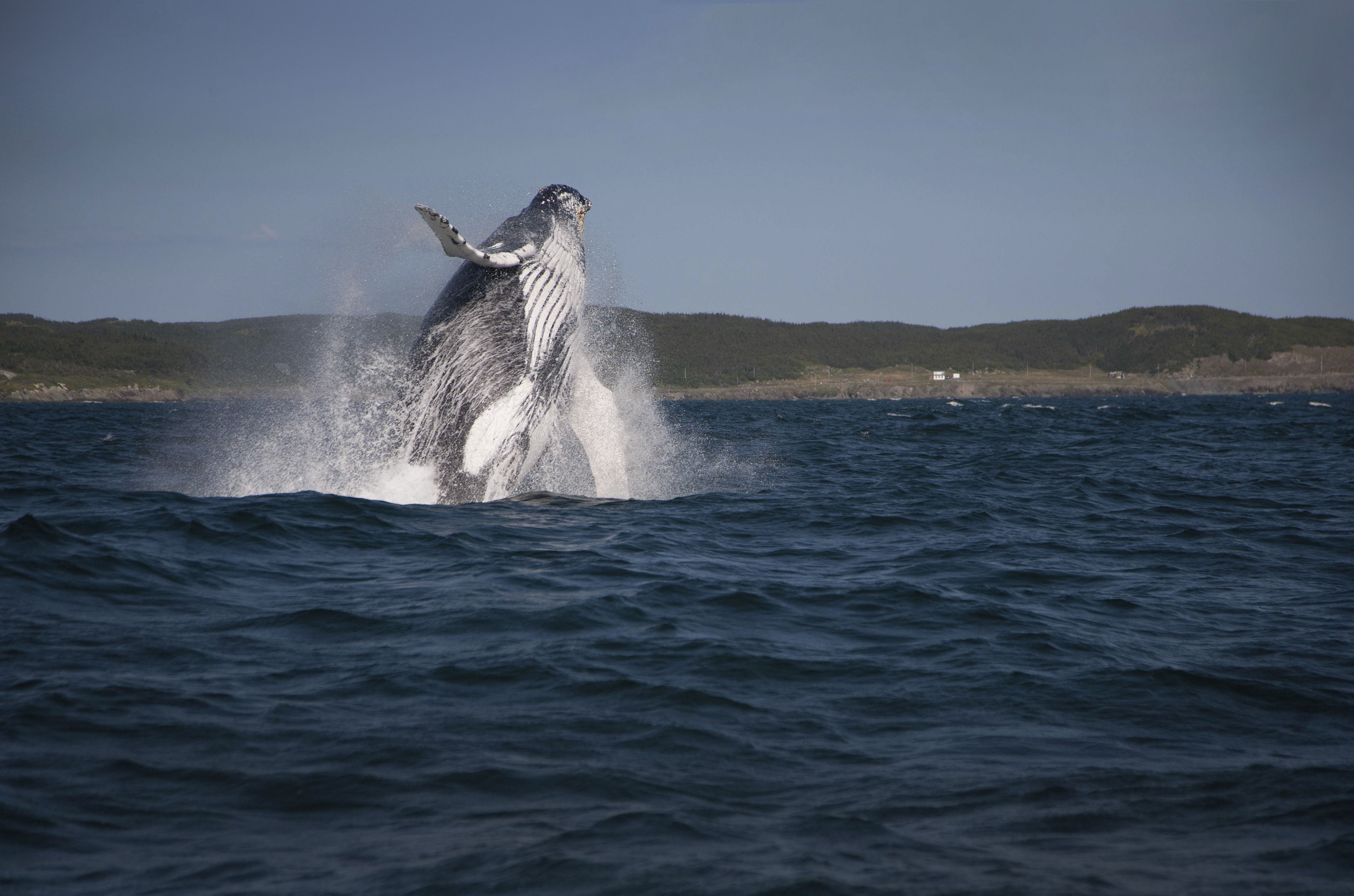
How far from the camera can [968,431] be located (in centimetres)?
3369

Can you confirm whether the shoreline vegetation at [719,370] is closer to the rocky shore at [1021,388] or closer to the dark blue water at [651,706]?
the rocky shore at [1021,388]

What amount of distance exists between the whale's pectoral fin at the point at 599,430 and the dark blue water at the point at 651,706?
1.35 meters

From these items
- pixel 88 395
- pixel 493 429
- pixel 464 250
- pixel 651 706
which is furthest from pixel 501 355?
pixel 88 395

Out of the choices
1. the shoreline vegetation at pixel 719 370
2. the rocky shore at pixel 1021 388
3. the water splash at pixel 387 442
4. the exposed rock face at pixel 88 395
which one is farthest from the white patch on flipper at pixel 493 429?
the rocky shore at pixel 1021 388

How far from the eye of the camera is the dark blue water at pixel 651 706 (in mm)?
3055

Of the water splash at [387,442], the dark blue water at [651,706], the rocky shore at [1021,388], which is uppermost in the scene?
the rocky shore at [1021,388]

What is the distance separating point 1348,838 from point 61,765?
→ 14.8 ft

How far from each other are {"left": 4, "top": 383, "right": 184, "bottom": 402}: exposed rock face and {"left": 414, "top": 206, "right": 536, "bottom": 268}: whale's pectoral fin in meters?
111

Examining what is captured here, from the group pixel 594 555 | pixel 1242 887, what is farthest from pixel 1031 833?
pixel 594 555

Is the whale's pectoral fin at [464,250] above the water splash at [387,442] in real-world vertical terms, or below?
above

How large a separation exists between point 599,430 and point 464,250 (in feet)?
12.2

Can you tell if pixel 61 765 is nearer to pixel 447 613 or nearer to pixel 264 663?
pixel 264 663

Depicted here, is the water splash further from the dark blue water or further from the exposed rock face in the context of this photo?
the exposed rock face

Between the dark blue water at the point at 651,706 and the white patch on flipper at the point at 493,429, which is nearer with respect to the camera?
the dark blue water at the point at 651,706
